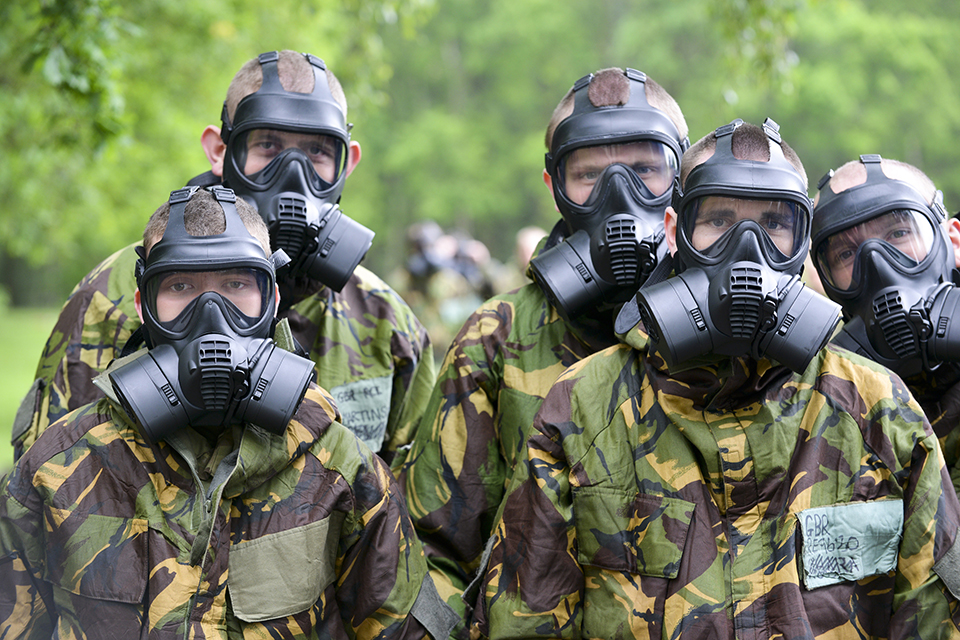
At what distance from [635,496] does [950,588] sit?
0.82 metres

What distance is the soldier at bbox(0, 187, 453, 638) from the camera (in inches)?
102

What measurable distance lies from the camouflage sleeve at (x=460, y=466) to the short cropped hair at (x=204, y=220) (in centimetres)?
82

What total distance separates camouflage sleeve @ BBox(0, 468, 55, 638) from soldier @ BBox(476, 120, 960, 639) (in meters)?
1.22

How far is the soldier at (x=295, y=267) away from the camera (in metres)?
3.42

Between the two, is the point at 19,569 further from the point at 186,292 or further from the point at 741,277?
the point at 741,277

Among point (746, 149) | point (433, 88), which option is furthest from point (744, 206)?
point (433, 88)

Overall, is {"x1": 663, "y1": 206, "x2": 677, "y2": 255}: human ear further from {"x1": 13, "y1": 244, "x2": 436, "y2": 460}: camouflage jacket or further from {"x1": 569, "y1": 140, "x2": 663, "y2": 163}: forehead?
{"x1": 13, "y1": 244, "x2": 436, "y2": 460}: camouflage jacket

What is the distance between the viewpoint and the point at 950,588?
2.47 metres

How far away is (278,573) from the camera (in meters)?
2.66

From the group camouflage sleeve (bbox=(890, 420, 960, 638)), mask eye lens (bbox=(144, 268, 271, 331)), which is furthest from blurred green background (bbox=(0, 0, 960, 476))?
camouflage sleeve (bbox=(890, 420, 960, 638))

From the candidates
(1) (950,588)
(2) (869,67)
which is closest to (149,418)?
(1) (950,588)

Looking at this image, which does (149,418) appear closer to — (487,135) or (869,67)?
(869,67)

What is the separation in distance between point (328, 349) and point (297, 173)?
72 cm

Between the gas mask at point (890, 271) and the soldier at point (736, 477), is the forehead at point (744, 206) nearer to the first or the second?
the soldier at point (736, 477)
